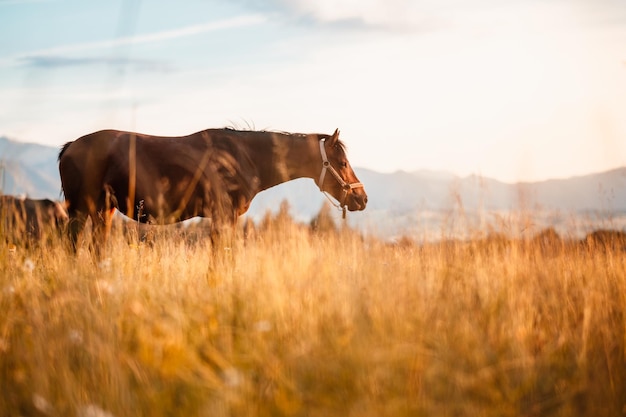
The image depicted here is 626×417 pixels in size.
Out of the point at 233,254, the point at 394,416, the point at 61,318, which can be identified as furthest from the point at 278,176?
the point at 394,416

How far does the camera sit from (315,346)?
3572 millimetres

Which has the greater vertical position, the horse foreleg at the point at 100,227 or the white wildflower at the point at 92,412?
the horse foreleg at the point at 100,227

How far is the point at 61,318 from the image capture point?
14.5 ft

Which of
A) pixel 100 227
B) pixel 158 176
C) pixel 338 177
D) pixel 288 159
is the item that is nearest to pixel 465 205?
pixel 338 177

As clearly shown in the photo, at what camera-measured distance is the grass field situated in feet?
10.5

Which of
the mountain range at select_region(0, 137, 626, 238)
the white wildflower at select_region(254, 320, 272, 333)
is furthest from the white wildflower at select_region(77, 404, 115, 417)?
the mountain range at select_region(0, 137, 626, 238)

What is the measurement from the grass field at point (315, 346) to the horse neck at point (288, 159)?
156 inches

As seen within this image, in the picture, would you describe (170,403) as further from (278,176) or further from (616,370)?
(278,176)

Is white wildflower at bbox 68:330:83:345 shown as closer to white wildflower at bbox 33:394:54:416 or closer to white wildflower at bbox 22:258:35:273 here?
white wildflower at bbox 33:394:54:416

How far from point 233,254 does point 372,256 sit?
186 centimetres

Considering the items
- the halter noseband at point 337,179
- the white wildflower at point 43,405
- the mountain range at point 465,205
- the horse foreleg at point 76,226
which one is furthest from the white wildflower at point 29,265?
the halter noseband at point 337,179

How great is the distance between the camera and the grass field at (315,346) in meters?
3.20

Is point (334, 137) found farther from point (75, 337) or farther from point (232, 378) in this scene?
point (232, 378)

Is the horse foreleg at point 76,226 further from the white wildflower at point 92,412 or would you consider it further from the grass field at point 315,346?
the white wildflower at point 92,412
